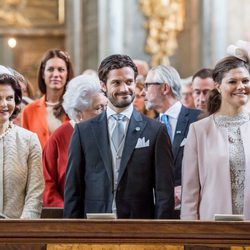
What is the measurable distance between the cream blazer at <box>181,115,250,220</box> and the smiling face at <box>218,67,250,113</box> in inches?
4.9

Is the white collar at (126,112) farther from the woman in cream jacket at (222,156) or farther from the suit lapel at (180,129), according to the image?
the suit lapel at (180,129)

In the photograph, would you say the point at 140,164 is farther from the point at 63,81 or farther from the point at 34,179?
the point at 63,81

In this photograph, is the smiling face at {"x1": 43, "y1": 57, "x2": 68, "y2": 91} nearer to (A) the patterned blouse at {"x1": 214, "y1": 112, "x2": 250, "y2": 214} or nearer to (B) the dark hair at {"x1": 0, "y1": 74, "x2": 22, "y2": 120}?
(B) the dark hair at {"x1": 0, "y1": 74, "x2": 22, "y2": 120}

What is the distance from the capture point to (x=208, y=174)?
19.7 feet

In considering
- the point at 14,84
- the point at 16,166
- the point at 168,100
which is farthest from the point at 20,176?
the point at 168,100

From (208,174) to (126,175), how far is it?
0.47 meters

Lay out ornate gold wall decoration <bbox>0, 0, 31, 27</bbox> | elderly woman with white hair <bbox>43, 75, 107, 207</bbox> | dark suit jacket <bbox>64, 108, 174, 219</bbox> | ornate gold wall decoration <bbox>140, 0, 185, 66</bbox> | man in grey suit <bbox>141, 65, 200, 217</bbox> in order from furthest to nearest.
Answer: ornate gold wall decoration <bbox>0, 0, 31, 27</bbox>
ornate gold wall decoration <bbox>140, 0, 185, 66</bbox>
man in grey suit <bbox>141, 65, 200, 217</bbox>
elderly woman with white hair <bbox>43, 75, 107, 207</bbox>
dark suit jacket <bbox>64, 108, 174, 219</bbox>

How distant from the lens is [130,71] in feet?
20.0

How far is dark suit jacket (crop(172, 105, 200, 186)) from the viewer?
682 centimetres

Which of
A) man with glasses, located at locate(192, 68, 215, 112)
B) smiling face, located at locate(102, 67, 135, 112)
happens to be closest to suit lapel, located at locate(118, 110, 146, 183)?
smiling face, located at locate(102, 67, 135, 112)

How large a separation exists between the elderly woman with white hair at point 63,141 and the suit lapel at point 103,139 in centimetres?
64

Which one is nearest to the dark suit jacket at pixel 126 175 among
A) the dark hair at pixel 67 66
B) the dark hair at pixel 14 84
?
the dark hair at pixel 14 84

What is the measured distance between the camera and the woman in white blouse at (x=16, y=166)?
592 cm

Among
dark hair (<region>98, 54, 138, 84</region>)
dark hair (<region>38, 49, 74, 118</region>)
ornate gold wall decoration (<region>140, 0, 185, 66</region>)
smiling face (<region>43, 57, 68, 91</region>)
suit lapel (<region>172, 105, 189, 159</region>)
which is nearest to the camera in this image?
dark hair (<region>98, 54, 138, 84</region>)
